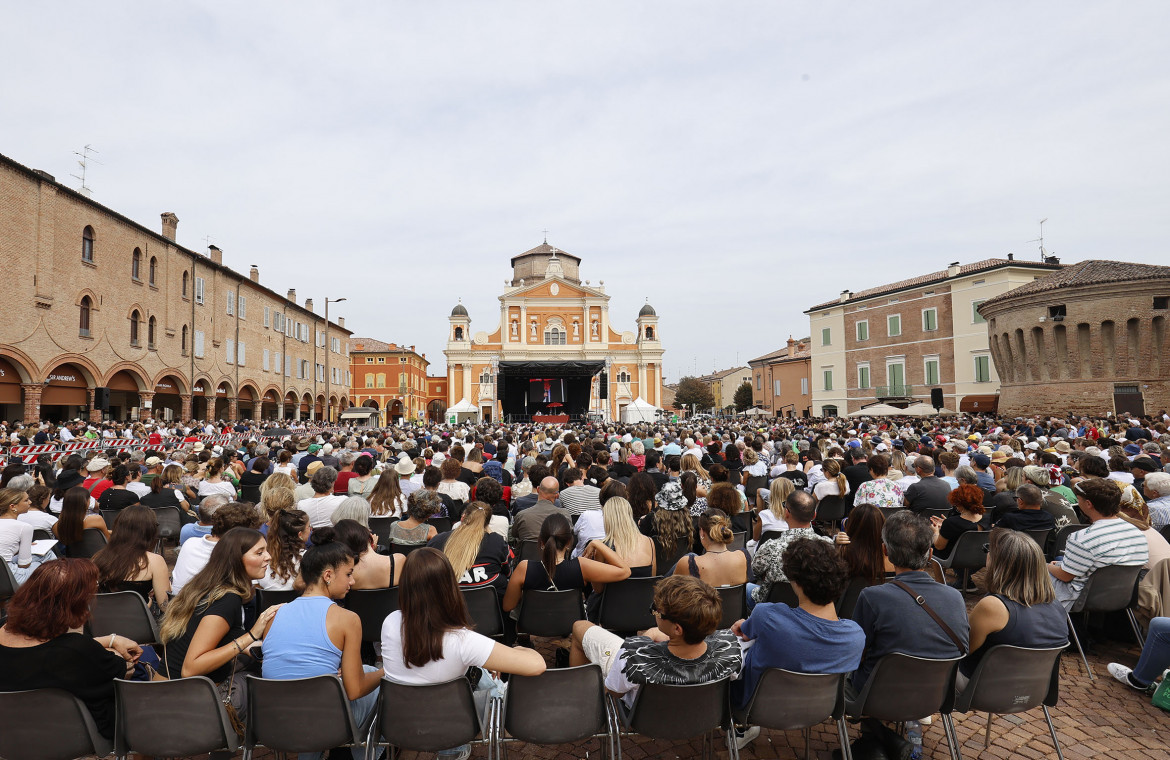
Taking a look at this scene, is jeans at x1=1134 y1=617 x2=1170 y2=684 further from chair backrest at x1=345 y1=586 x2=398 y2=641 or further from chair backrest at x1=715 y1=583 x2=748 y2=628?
chair backrest at x1=345 y1=586 x2=398 y2=641

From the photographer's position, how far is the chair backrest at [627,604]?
3.83 metres

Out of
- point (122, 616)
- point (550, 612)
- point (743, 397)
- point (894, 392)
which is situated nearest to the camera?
point (122, 616)

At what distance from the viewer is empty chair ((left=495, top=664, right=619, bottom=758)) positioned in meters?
2.55

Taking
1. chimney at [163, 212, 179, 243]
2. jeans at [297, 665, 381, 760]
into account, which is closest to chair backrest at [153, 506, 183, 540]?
jeans at [297, 665, 381, 760]

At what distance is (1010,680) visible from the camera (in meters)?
2.91

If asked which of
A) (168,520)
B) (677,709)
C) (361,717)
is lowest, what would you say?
(361,717)

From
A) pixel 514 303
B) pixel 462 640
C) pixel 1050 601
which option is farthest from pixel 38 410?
pixel 514 303

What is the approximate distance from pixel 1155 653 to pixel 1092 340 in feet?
82.0

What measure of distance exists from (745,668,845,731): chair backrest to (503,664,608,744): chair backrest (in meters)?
0.72

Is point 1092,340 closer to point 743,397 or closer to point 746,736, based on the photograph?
point 746,736

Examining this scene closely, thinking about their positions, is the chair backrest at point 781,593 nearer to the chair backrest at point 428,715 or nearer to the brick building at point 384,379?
the chair backrest at point 428,715

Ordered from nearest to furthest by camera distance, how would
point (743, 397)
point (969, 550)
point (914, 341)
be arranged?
point (969, 550) < point (914, 341) < point (743, 397)

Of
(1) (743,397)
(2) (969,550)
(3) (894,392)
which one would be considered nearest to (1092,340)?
(3) (894,392)

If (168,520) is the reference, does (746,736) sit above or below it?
below
